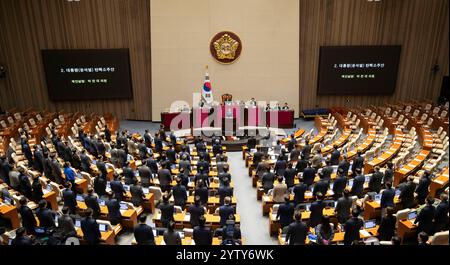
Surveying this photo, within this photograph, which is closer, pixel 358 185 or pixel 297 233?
pixel 297 233

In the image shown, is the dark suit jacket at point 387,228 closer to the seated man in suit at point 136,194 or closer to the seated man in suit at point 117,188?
the seated man in suit at point 136,194

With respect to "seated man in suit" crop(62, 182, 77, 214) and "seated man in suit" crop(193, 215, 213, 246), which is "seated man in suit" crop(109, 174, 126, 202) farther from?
"seated man in suit" crop(193, 215, 213, 246)

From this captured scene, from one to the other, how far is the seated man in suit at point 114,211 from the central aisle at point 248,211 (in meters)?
2.82

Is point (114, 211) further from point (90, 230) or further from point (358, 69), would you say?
point (358, 69)

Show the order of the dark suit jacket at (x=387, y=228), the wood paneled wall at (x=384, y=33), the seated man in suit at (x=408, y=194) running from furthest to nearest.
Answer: the wood paneled wall at (x=384, y=33) < the seated man in suit at (x=408, y=194) < the dark suit jacket at (x=387, y=228)

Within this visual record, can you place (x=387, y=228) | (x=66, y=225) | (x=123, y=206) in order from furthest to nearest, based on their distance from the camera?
1. (x=123, y=206)
2. (x=66, y=225)
3. (x=387, y=228)

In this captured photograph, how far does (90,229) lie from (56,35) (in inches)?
586

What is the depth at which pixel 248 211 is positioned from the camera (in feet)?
28.3

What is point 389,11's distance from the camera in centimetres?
1814

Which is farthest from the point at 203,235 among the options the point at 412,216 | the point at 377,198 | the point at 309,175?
the point at 377,198

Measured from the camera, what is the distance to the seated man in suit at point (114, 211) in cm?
698

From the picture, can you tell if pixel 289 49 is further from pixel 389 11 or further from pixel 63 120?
pixel 63 120

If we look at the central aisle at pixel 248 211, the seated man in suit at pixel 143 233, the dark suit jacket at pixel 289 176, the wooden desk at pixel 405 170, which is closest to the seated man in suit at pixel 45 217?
the seated man in suit at pixel 143 233
